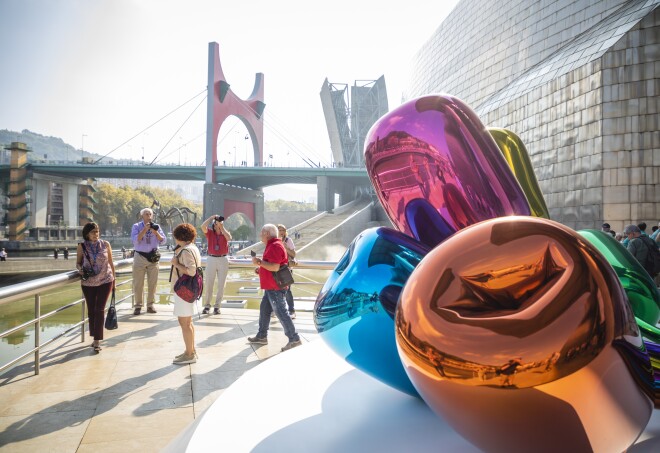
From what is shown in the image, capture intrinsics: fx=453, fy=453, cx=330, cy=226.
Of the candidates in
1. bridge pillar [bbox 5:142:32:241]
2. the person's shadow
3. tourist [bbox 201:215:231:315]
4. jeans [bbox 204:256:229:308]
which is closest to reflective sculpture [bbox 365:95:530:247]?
the person's shadow

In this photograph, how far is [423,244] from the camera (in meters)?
1.47

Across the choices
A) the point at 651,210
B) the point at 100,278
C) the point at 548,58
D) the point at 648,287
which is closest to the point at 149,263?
the point at 100,278

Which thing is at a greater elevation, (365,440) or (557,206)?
(557,206)

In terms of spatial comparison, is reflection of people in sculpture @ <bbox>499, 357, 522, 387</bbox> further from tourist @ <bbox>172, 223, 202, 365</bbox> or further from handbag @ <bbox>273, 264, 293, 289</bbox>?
handbag @ <bbox>273, 264, 293, 289</bbox>

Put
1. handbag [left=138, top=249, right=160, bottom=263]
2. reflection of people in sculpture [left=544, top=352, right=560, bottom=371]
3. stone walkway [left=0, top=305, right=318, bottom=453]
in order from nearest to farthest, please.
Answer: reflection of people in sculpture [left=544, top=352, right=560, bottom=371], stone walkway [left=0, top=305, right=318, bottom=453], handbag [left=138, top=249, right=160, bottom=263]

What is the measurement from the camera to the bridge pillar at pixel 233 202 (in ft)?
129

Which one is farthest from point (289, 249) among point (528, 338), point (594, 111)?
point (594, 111)

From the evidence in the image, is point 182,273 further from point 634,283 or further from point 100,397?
point 634,283

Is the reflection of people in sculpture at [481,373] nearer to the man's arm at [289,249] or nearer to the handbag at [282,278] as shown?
the handbag at [282,278]

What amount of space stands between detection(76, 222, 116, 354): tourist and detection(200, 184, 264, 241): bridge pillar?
34543 mm

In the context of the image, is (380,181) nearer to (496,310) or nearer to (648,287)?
(496,310)

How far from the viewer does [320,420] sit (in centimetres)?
144

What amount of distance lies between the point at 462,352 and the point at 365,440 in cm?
55

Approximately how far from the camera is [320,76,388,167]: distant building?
193 ft
